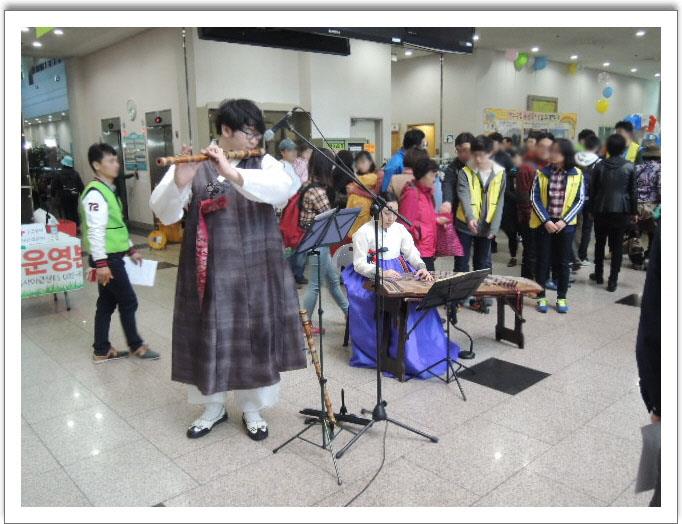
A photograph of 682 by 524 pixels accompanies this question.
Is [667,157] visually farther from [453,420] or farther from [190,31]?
[190,31]

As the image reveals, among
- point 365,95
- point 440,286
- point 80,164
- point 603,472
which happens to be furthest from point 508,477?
point 80,164

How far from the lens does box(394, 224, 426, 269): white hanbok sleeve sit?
11.8 feet

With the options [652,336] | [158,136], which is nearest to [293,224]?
[652,336]

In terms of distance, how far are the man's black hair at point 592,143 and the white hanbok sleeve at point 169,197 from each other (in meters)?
2.53

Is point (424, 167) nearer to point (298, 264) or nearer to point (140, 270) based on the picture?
point (298, 264)

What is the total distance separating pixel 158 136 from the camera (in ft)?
27.7

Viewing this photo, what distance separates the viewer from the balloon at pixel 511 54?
10.9m

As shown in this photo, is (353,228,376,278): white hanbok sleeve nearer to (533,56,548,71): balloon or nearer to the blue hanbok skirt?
the blue hanbok skirt

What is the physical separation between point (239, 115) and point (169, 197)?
1.51 feet

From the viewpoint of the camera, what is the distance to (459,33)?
13.8ft

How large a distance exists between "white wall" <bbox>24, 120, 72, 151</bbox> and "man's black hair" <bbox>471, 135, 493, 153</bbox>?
369 inches

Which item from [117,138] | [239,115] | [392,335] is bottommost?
[392,335]

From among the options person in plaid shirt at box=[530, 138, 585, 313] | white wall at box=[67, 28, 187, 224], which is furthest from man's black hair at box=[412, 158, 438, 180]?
white wall at box=[67, 28, 187, 224]

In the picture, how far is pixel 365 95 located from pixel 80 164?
5.94m
